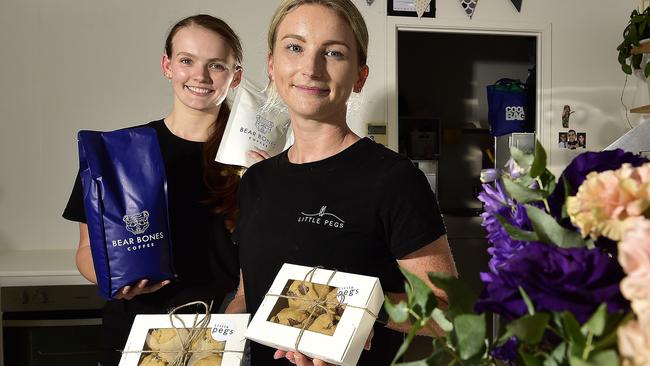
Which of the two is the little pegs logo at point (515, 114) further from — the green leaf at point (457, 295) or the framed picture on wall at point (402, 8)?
the green leaf at point (457, 295)

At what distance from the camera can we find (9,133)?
120 inches

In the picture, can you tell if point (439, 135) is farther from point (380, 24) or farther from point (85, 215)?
point (85, 215)

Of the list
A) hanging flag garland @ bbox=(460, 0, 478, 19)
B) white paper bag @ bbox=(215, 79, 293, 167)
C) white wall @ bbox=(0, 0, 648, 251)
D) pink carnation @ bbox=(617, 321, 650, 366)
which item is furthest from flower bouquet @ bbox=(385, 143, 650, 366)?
hanging flag garland @ bbox=(460, 0, 478, 19)

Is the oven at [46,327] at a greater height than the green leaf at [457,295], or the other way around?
the green leaf at [457,295]

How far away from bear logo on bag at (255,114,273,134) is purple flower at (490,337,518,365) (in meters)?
1.15

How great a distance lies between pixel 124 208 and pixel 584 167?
1023 millimetres

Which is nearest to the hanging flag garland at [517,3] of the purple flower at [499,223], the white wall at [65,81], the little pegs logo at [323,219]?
the white wall at [65,81]

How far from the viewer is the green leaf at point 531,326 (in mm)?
350

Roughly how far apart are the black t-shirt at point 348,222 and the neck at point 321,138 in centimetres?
2

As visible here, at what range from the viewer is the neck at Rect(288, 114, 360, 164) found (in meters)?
1.08

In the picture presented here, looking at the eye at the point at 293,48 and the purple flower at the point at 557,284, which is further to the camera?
the eye at the point at 293,48

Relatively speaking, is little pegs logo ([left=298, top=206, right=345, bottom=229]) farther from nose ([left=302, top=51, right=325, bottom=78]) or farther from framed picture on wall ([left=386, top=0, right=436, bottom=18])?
framed picture on wall ([left=386, top=0, right=436, bottom=18])

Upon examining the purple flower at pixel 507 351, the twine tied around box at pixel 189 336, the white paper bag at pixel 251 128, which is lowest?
the twine tied around box at pixel 189 336

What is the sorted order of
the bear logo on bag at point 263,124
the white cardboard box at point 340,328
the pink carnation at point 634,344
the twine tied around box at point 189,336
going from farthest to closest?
the bear logo on bag at point 263,124
the twine tied around box at point 189,336
the white cardboard box at point 340,328
the pink carnation at point 634,344
